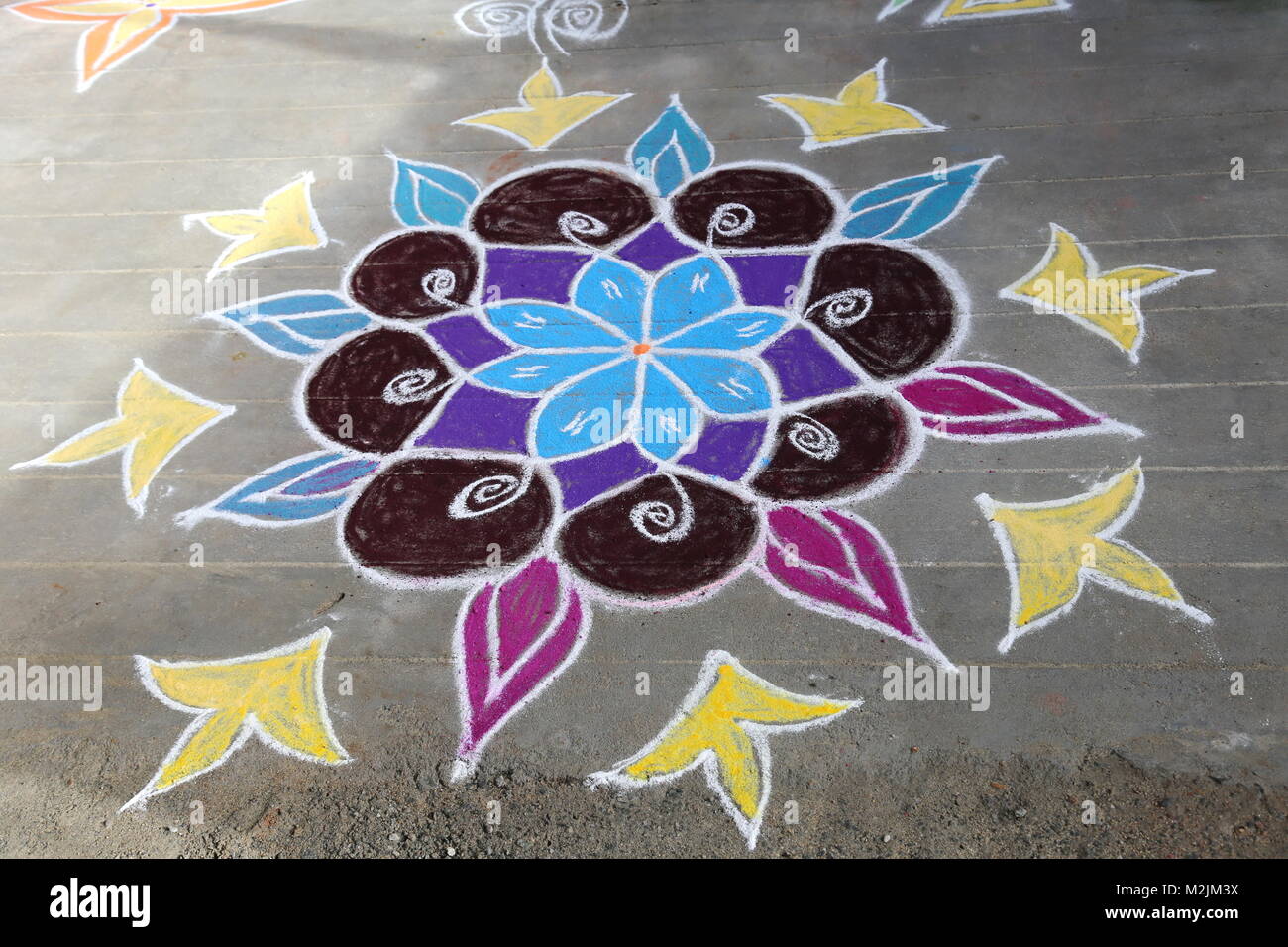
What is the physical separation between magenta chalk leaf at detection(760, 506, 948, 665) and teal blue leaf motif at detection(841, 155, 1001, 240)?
1.72m

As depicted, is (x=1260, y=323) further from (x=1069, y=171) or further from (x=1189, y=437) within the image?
(x=1069, y=171)

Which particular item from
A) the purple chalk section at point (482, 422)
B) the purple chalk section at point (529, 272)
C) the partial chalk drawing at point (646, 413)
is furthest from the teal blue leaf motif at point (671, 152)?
the purple chalk section at point (482, 422)

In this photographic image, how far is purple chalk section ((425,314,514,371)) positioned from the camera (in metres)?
4.50

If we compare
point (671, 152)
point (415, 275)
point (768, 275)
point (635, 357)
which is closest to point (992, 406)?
point (768, 275)

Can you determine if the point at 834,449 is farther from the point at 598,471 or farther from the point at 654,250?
the point at 654,250

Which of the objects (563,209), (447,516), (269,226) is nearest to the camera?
(447,516)

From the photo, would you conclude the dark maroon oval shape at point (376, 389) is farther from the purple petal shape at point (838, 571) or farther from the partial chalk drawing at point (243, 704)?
the purple petal shape at point (838, 571)

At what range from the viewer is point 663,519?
12.6ft

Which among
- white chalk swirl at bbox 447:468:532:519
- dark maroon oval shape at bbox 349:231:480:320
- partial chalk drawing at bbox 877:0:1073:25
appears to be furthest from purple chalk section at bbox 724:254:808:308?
partial chalk drawing at bbox 877:0:1073:25

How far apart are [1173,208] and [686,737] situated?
3410mm

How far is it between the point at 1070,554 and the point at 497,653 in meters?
1.98

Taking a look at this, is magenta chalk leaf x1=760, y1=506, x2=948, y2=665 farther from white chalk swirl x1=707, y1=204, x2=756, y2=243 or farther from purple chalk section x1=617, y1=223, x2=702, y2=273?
white chalk swirl x1=707, y1=204, x2=756, y2=243

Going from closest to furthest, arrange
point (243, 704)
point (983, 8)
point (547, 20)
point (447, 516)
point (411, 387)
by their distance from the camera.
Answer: point (243, 704) → point (447, 516) → point (411, 387) → point (983, 8) → point (547, 20)

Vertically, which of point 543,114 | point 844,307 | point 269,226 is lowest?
point 844,307
